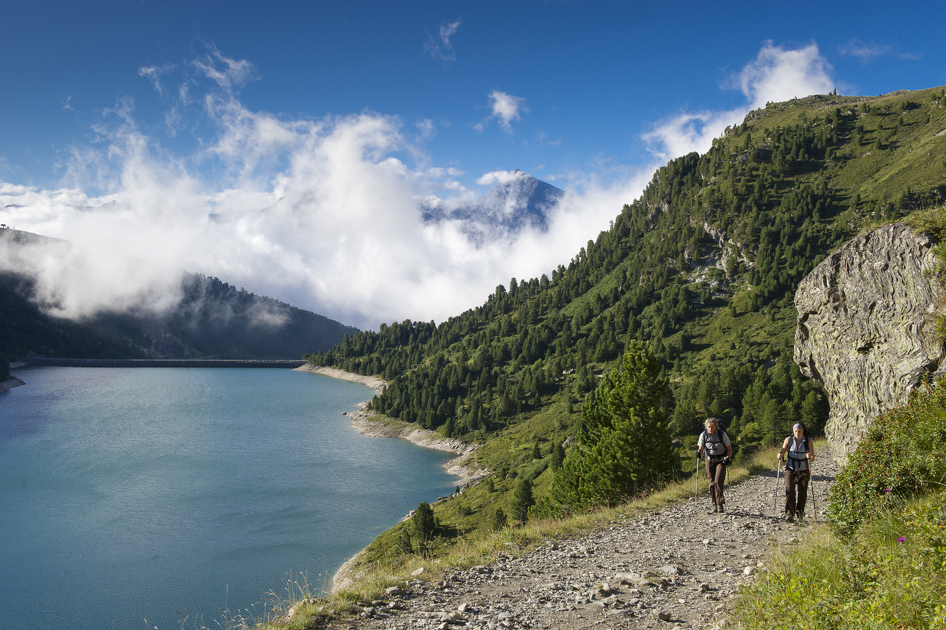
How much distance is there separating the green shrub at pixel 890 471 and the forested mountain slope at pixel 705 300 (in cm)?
5184

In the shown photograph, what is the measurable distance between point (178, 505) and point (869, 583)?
71.1m

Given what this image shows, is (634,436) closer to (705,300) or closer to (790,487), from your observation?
(790,487)

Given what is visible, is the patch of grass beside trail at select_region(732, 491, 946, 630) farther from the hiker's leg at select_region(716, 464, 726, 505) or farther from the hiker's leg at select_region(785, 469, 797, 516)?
the hiker's leg at select_region(716, 464, 726, 505)

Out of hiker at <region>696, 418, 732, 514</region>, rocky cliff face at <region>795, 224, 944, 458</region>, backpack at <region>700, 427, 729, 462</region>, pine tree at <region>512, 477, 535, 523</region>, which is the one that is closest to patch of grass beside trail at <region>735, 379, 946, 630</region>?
hiker at <region>696, 418, 732, 514</region>

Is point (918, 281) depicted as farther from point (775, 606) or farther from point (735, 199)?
point (735, 199)

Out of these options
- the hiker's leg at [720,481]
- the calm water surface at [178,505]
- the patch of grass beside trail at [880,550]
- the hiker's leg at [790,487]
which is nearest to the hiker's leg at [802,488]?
the hiker's leg at [790,487]

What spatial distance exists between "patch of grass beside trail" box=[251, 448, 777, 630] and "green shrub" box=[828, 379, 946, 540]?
6.29 meters

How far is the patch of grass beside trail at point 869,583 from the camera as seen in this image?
15.1 feet

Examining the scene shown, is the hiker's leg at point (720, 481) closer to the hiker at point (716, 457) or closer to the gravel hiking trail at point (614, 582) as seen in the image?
the hiker at point (716, 457)

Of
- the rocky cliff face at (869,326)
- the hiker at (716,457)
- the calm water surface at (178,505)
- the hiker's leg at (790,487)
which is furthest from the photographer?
the calm water surface at (178,505)

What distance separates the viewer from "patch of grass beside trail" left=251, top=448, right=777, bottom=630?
8.12 metres

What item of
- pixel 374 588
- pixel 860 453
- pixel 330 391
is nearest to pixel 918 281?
pixel 860 453

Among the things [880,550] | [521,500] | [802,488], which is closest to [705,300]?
[521,500]

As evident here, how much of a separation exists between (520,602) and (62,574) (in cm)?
5348
